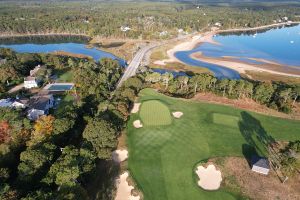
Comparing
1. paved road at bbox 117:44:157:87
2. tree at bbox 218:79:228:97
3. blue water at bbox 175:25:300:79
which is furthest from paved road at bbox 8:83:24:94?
blue water at bbox 175:25:300:79

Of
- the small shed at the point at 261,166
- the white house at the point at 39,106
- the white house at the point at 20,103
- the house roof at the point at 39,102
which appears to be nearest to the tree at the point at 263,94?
the small shed at the point at 261,166

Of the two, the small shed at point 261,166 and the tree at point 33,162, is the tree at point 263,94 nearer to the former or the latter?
the small shed at point 261,166

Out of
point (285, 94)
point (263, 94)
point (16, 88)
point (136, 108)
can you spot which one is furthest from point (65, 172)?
point (285, 94)

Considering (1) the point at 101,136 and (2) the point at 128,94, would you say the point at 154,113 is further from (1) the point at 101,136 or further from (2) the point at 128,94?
(1) the point at 101,136

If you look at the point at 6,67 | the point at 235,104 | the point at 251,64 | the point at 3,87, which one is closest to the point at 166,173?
the point at 235,104

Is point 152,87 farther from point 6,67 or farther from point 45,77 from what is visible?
point 6,67
